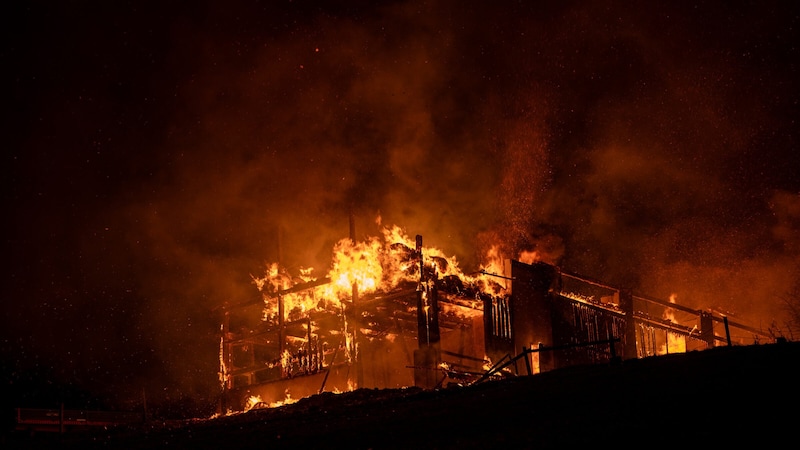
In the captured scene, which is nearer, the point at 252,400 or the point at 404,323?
the point at 404,323

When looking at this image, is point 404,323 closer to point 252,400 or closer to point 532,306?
point 532,306

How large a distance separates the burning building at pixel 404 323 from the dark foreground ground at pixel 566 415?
6.04 m

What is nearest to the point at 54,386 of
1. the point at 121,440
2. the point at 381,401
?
the point at 121,440

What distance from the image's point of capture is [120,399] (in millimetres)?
40250

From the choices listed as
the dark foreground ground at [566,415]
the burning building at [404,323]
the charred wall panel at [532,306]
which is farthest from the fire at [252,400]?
the charred wall panel at [532,306]

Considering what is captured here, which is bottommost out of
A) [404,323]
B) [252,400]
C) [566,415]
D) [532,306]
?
[566,415]

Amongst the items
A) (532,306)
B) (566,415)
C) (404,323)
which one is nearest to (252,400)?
(404,323)

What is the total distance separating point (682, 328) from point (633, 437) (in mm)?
23782

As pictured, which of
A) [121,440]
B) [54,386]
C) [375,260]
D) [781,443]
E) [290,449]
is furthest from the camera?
[54,386]

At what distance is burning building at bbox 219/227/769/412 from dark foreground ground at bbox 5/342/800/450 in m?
6.04

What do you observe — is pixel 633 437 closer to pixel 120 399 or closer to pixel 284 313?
pixel 284 313

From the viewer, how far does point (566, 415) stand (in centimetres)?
1249

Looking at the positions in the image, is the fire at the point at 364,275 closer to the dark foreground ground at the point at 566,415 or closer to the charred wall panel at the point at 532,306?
the charred wall panel at the point at 532,306

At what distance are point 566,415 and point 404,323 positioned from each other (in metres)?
14.8
